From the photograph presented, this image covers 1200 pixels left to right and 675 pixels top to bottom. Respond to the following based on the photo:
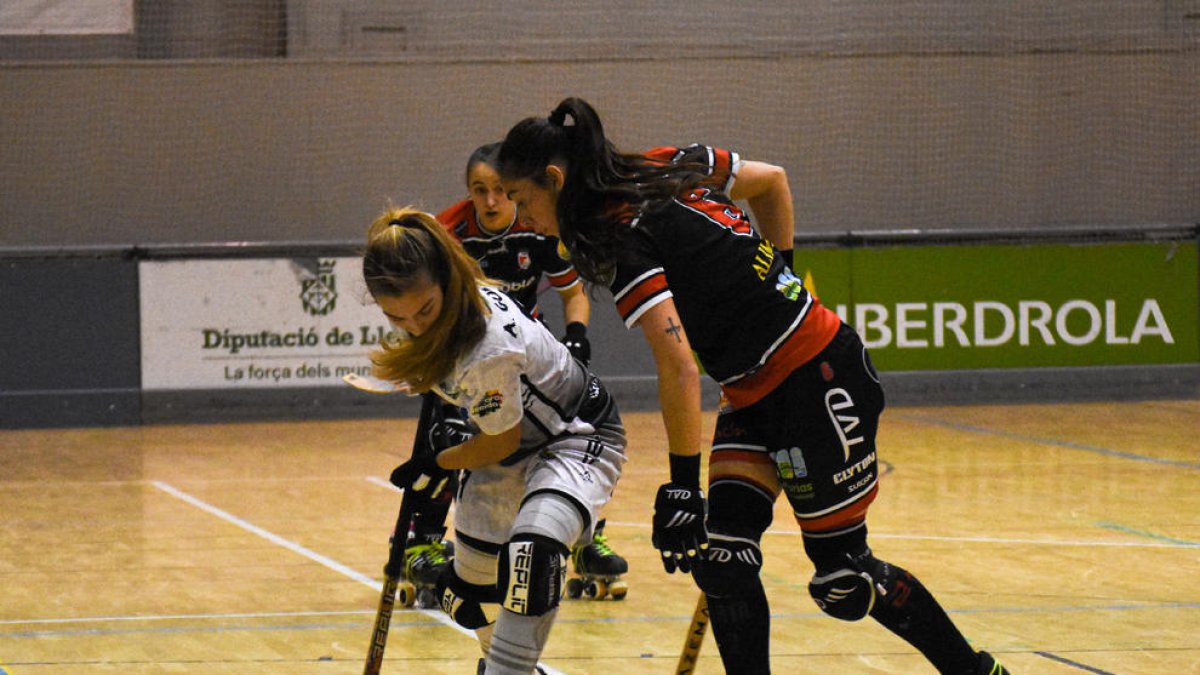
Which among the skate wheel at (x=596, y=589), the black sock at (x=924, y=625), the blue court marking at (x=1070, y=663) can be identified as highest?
the black sock at (x=924, y=625)

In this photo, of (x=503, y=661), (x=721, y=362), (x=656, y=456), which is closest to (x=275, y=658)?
(x=503, y=661)

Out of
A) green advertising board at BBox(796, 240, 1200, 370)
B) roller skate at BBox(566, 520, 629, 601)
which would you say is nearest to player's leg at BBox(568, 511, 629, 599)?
roller skate at BBox(566, 520, 629, 601)

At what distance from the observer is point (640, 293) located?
3623 millimetres

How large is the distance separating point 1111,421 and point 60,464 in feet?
23.1

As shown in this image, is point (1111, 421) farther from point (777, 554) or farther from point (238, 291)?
point (238, 291)

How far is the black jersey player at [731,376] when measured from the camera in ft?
11.9

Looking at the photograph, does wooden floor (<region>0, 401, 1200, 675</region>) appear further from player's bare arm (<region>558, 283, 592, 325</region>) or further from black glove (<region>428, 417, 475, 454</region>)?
player's bare arm (<region>558, 283, 592, 325</region>)

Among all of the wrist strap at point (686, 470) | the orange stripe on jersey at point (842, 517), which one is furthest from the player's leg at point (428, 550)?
the wrist strap at point (686, 470)

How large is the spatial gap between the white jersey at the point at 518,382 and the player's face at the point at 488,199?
1.71 metres

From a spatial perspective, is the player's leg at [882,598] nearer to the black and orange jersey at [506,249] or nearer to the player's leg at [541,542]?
the player's leg at [541,542]

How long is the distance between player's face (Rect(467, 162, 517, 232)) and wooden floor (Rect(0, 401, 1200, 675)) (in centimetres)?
149

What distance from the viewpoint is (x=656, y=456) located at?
9797 millimetres

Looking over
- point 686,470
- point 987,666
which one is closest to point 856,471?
point 686,470

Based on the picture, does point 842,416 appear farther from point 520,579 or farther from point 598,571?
point 598,571
